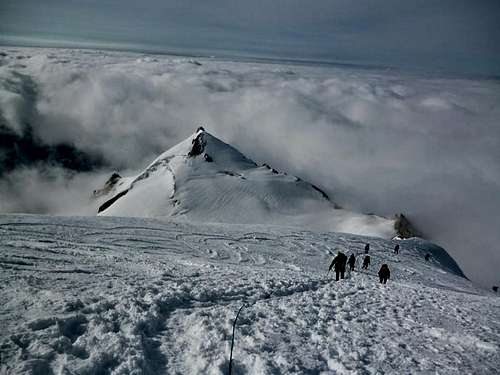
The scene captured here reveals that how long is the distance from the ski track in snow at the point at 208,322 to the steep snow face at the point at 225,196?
43.8 meters

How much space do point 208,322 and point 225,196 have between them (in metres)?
57.6

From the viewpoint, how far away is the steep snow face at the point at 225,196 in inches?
2504

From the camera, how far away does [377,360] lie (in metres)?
9.32

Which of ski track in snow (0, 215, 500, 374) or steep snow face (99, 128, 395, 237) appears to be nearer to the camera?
ski track in snow (0, 215, 500, 374)

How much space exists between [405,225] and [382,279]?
5943 cm

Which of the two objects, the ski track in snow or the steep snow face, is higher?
the ski track in snow

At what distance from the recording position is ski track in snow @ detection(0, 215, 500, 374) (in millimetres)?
8312

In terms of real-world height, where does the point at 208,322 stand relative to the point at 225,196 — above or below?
above

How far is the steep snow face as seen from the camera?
63.6 metres

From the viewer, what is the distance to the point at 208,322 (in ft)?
33.5

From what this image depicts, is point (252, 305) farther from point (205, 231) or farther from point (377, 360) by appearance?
point (205, 231)

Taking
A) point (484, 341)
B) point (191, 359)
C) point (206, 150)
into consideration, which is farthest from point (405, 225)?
point (191, 359)

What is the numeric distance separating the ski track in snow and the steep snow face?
4384 centimetres

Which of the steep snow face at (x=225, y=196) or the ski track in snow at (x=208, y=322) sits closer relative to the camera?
the ski track in snow at (x=208, y=322)
